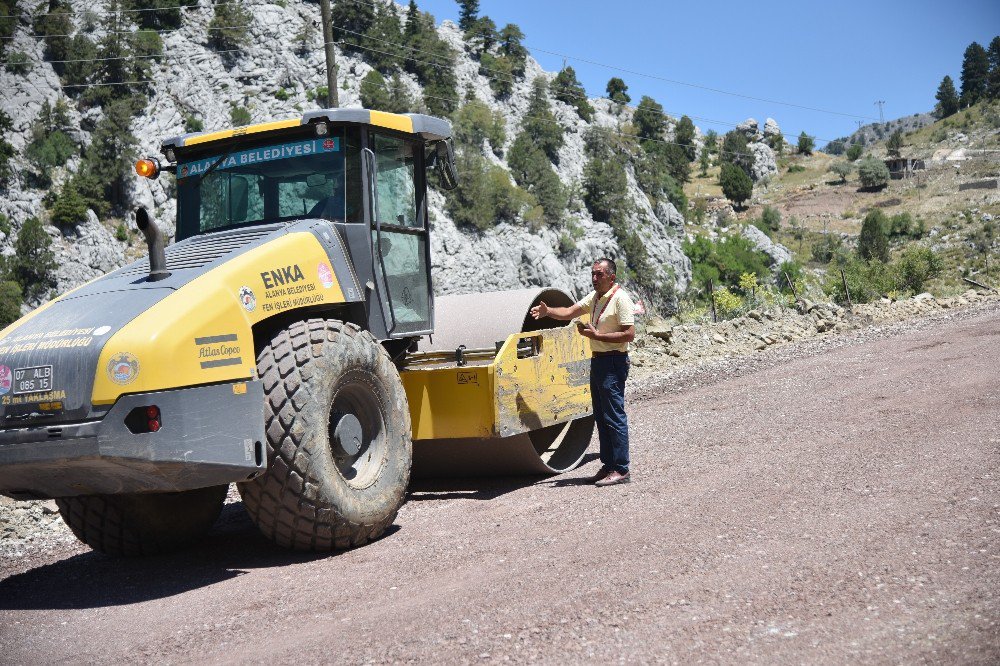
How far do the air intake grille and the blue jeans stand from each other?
2.74 meters

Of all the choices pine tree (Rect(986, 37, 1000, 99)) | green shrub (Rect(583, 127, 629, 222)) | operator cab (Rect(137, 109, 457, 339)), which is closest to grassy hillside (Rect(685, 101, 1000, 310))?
pine tree (Rect(986, 37, 1000, 99))

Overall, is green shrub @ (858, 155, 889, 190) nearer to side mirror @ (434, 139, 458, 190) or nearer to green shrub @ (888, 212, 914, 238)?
green shrub @ (888, 212, 914, 238)

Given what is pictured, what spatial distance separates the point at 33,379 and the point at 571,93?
271 feet

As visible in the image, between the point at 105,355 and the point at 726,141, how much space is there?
12868cm

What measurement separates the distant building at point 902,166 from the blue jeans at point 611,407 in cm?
10930

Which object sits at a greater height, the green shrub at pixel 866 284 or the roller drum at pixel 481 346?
the green shrub at pixel 866 284

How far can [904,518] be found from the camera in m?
5.29

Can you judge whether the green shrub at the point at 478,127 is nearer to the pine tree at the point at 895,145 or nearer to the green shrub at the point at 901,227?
the green shrub at the point at 901,227

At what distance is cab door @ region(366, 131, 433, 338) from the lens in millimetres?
6984

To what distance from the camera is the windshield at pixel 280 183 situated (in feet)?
22.2

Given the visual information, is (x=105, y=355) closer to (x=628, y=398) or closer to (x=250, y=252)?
(x=250, y=252)

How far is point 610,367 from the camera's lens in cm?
745

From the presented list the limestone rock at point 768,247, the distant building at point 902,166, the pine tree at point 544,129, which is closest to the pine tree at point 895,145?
the distant building at point 902,166

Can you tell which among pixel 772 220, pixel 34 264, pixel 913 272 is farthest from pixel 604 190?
pixel 34 264
